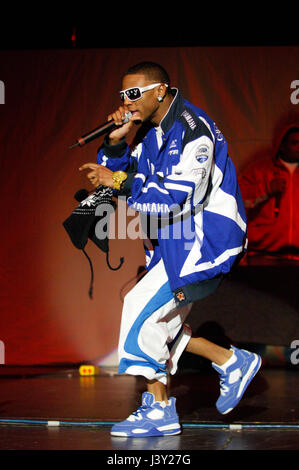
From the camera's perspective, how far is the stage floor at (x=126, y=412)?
2783 mm

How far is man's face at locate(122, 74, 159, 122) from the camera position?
3082 mm

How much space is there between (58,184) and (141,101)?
2.45 m

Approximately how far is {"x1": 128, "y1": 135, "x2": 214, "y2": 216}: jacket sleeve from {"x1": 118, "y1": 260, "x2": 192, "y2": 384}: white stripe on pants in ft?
1.16

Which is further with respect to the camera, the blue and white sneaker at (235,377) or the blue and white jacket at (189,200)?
the blue and white sneaker at (235,377)

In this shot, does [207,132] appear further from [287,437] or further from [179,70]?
[179,70]

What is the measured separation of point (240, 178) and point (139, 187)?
2524 mm

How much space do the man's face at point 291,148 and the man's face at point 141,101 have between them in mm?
2443

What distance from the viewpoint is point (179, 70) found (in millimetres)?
5320

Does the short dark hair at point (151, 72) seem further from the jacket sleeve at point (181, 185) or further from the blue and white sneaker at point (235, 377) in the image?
the blue and white sneaker at point (235, 377)

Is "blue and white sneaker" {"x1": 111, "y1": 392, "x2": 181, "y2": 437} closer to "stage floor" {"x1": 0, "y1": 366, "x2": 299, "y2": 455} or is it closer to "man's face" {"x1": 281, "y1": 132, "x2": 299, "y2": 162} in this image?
"stage floor" {"x1": 0, "y1": 366, "x2": 299, "y2": 455}

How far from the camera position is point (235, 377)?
318cm

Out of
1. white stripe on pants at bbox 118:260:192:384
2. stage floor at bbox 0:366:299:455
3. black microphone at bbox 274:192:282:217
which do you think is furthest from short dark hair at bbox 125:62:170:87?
black microphone at bbox 274:192:282:217

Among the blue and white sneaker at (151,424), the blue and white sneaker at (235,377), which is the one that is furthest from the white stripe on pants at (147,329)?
the blue and white sneaker at (235,377)

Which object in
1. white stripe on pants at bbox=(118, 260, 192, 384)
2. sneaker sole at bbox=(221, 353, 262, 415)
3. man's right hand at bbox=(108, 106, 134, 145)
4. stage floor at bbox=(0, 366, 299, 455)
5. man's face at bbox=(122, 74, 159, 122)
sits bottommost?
stage floor at bbox=(0, 366, 299, 455)
